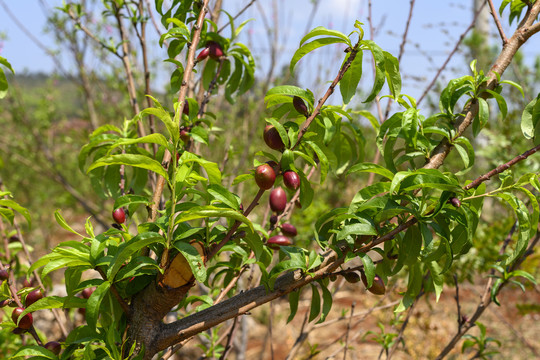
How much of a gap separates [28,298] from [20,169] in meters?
6.92

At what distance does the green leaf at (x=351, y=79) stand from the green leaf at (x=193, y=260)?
1.28 feet

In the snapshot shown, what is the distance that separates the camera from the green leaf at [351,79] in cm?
82

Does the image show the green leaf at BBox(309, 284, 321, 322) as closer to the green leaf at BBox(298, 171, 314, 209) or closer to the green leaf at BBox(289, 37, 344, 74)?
the green leaf at BBox(298, 171, 314, 209)

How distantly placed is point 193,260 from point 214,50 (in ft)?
2.09

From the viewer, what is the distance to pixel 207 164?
2.44 ft

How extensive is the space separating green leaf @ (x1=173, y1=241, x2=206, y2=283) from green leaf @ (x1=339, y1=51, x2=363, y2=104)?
0.39 meters

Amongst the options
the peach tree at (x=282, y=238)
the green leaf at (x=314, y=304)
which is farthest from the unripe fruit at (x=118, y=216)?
the green leaf at (x=314, y=304)

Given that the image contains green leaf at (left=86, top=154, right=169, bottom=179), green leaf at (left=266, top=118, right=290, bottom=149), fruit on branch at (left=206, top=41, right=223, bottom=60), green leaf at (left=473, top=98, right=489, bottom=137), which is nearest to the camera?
green leaf at (left=86, top=154, right=169, bottom=179)

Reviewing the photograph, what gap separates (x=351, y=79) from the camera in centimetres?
82

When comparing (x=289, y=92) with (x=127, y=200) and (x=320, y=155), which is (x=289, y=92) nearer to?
(x=320, y=155)

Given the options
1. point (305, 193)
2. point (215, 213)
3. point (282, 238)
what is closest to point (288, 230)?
point (282, 238)

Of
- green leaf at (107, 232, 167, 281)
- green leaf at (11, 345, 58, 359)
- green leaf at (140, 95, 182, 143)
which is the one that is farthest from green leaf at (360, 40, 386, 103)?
green leaf at (11, 345, 58, 359)

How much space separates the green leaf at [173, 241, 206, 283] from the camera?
0.69m

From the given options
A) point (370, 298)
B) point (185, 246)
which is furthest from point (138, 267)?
point (370, 298)
